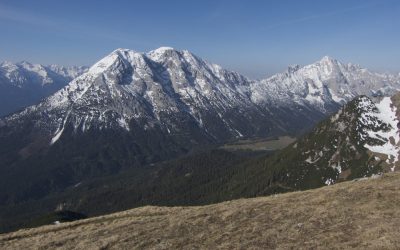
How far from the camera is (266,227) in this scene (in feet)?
155

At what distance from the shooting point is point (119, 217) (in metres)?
69.2

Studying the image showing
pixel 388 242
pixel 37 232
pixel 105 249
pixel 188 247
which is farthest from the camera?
pixel 37 232

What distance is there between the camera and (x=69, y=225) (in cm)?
6731

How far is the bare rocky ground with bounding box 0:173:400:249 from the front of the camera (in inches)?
1615

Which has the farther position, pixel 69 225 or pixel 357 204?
pixel 69 225

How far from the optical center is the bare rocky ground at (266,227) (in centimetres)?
4103

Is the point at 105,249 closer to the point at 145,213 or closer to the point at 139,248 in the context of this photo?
the point at 139,248

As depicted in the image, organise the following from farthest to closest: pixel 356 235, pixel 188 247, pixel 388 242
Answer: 1. pixel 188 247
2. pixel 356 235
3. pixel 388 242

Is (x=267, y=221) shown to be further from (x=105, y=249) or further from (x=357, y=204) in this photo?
(x=105, y=249)

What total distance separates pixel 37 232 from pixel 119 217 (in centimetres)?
1145

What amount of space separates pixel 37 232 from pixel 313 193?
37.9 m

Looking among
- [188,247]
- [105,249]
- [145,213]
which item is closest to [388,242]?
[188,247]

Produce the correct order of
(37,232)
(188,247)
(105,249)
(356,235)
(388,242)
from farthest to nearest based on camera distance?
(37,232), (105,249), (188,247), (356,235), (388,242)

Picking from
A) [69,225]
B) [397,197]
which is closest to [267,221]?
[397,197]
